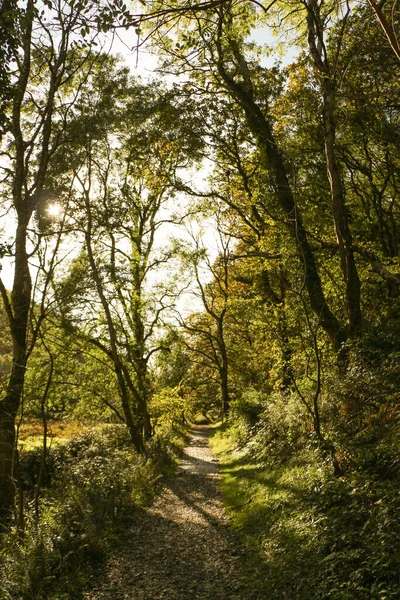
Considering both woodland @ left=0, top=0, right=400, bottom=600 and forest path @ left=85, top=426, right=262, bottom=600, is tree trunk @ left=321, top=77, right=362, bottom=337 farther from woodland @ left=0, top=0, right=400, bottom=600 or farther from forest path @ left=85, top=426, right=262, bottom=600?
forest path @ left=85, top=426, right=262, bottom=600

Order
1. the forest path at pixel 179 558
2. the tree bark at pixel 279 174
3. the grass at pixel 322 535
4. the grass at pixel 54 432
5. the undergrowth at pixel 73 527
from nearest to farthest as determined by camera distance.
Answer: the grass at pixel 322 535
the undergrowth at pixel 73 527
the forest path at pixel 179 558
the tree bark at pixel 279 174
the grass at pixel 54 432

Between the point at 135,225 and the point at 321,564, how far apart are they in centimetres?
1797

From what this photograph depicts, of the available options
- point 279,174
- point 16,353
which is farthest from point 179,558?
point 279,174

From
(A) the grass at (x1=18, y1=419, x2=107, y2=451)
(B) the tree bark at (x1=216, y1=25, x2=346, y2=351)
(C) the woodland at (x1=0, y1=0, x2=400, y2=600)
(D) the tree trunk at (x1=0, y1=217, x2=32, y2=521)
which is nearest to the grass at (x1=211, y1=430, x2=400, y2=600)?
(C) the woodland at (x1=0, y1=0, x2=400, y2=600)

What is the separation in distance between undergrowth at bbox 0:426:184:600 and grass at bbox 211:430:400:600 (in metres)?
2.67

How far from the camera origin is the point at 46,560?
Answer: 6.16 m

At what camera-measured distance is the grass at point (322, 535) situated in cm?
437

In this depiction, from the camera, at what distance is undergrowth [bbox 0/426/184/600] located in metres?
5.89

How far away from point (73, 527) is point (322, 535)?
15.0 feet

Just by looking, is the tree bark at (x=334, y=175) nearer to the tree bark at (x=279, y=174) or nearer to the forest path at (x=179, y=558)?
the tree bark at (x=279, y=174)

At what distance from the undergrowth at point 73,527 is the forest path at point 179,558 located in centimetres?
35

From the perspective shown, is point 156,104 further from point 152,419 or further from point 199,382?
point 199,382

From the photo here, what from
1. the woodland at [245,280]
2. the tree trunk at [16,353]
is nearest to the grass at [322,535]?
the woodland at [245,280]

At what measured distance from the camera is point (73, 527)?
25.1 feet
